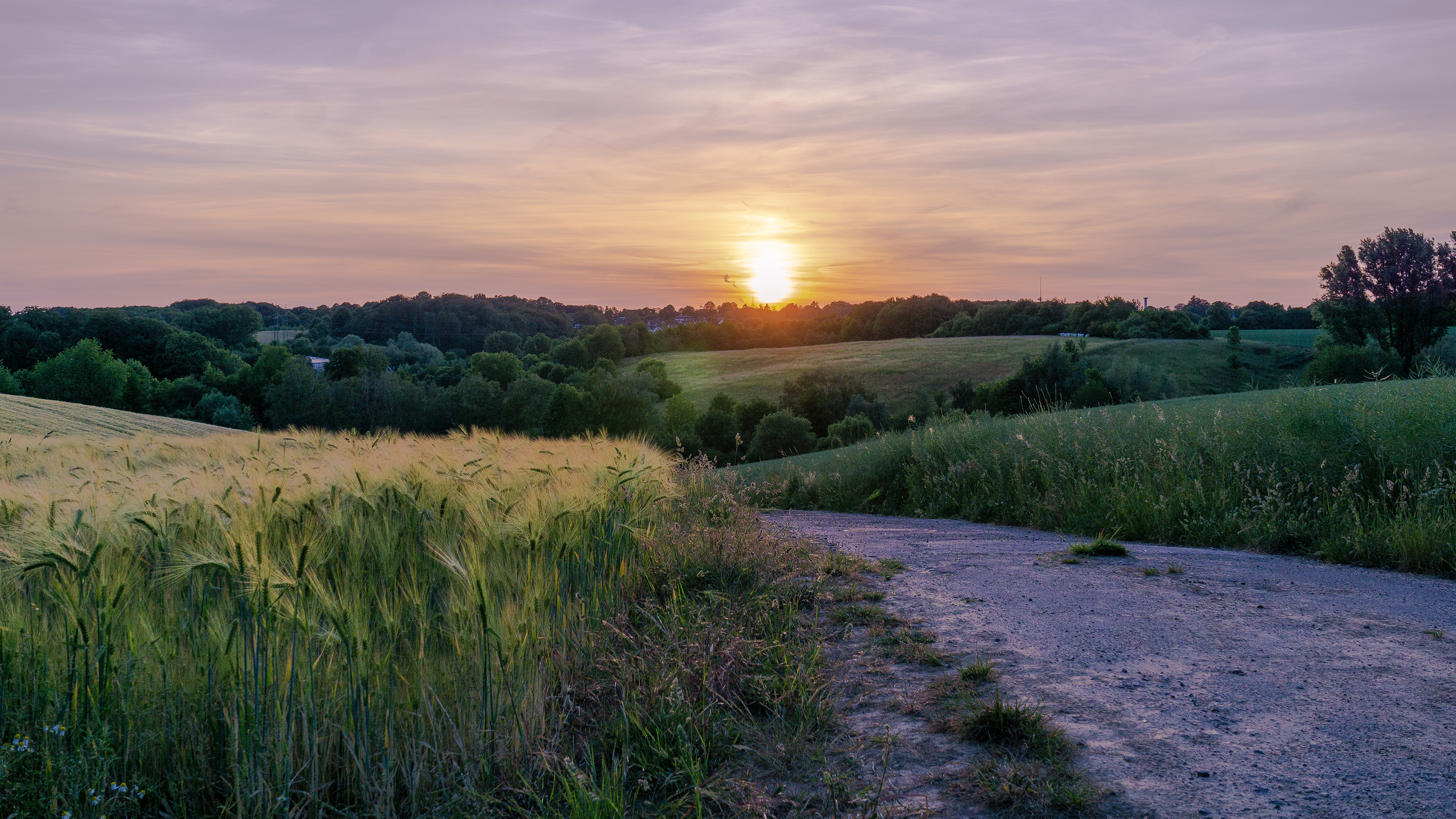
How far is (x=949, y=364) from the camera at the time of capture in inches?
2682

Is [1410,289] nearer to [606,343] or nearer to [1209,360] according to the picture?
[1209,360]

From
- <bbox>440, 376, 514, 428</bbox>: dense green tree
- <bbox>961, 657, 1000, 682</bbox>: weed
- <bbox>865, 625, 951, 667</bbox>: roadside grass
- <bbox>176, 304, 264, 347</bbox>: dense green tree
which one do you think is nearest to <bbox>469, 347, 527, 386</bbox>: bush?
<bbox>440, 376, 514, 428</bbox>: dense green tree

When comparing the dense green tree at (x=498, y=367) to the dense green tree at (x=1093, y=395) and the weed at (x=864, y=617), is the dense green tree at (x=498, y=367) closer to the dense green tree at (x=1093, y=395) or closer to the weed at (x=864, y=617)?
the dense green tree at (x=1093, y=395)

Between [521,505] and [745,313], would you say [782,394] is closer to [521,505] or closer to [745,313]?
[745,313]

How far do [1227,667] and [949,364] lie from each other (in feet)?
217

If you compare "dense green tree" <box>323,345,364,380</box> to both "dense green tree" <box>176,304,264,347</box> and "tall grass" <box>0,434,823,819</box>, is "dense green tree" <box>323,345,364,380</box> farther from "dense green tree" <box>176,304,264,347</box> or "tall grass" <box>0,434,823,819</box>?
"tall grass" <box>0,434,823,819</box>

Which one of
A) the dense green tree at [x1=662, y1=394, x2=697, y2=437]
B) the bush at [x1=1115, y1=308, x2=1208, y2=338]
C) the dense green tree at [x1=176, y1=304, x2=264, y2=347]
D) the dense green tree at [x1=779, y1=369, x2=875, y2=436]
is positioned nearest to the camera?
the dense green tree at [x1=662, y1=394, x2=697, y2=437]

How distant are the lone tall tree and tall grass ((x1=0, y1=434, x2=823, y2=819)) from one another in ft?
225

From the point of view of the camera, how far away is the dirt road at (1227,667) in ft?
9.44

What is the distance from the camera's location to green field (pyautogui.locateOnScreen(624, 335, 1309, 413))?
6053 cm

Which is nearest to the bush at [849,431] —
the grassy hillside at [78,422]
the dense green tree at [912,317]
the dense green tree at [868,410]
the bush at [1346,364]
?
the dense green tree at [868,410]

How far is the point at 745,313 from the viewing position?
111375 mm

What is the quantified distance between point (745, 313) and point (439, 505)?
10830 cm

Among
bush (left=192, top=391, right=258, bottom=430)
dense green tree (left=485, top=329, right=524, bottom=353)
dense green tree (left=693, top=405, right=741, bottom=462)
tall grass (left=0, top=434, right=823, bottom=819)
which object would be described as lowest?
dense green tree (left=693, top=405, right=741, bottom=462)
